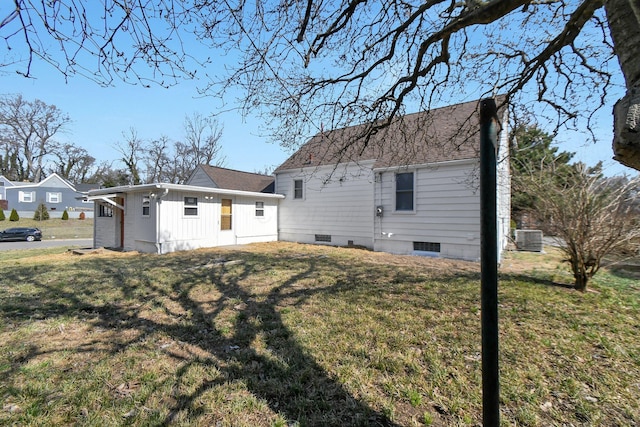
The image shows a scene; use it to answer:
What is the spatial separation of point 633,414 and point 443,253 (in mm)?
8191

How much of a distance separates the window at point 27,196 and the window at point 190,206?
132 ft

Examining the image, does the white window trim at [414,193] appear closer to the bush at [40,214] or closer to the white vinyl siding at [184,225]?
the white vinyl siding at [184,225]

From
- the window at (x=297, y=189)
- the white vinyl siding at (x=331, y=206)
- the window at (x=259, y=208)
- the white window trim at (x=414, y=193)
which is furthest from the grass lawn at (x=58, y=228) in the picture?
the white window trim at (x=414, y=193)

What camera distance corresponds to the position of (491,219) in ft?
4.99

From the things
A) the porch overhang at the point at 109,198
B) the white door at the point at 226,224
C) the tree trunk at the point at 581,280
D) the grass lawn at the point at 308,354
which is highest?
the porch overhang at the point at 109,198

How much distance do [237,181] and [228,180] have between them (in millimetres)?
558

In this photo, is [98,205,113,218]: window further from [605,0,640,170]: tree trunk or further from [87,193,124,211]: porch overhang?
[605,0,640,170]: tree trunk

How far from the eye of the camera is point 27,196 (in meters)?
38.1

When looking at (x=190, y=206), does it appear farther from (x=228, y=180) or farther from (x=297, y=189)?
(x=297, y=189)

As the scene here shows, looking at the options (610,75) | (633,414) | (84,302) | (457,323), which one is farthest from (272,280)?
(610,75)

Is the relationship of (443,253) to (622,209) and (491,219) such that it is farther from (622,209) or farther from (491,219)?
(491,219)

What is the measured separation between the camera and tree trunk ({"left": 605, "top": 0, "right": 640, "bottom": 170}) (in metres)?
1.26

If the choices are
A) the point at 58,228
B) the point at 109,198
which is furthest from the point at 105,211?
the point at 58,228

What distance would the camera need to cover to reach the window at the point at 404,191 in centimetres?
1123
